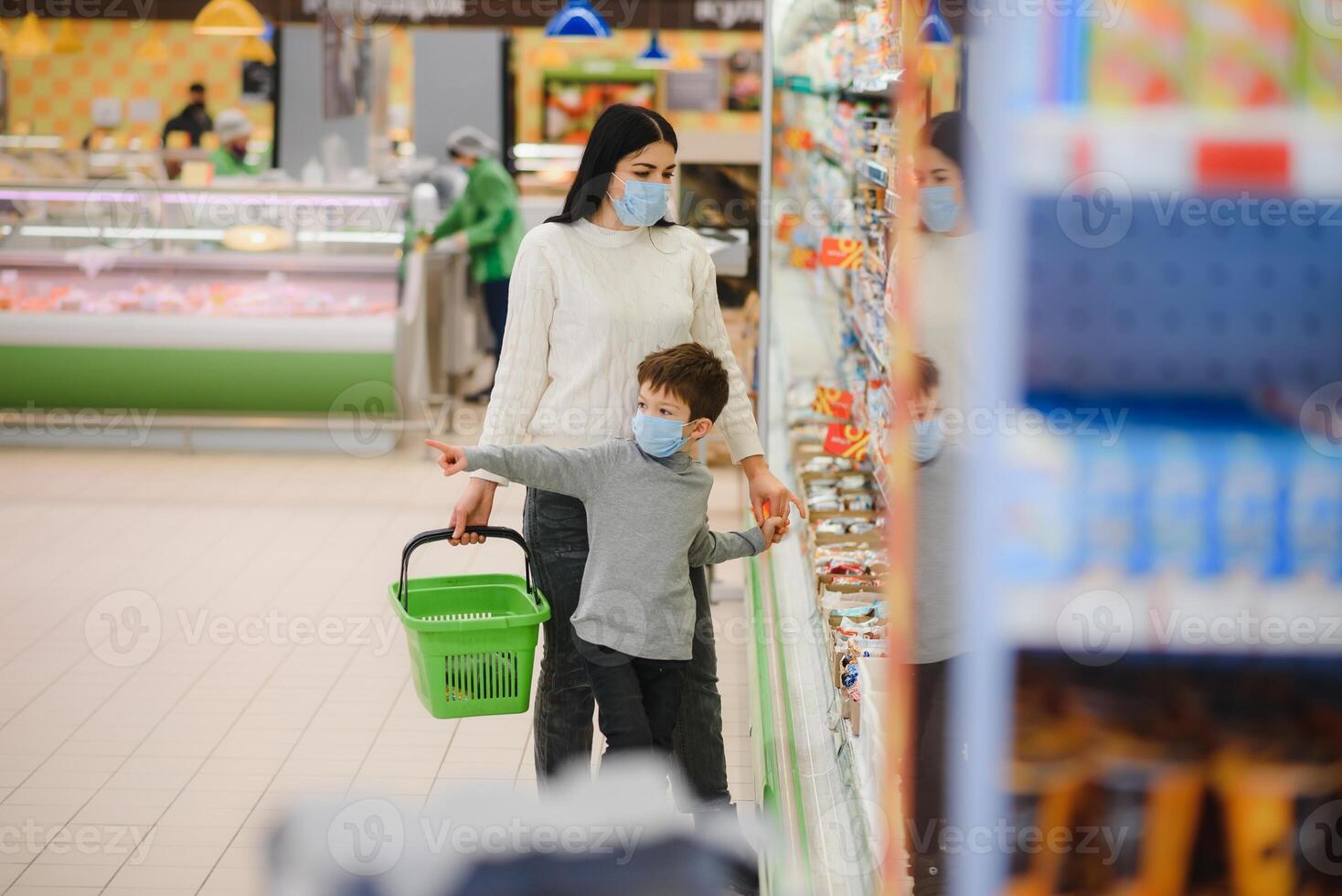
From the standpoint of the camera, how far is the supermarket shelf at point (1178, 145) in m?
1.35

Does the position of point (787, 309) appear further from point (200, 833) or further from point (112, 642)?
point (200, 833)

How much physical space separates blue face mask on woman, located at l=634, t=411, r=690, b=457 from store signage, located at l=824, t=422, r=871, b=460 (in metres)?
1.56

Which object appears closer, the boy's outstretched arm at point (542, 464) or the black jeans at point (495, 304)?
the boy's outstretched arm at point (542, 464)

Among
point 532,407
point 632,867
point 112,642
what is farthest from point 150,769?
point 632,867

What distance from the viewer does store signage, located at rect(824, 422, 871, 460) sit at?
4293mm

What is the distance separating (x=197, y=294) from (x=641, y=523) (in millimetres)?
5689

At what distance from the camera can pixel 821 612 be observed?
3746 millimetres

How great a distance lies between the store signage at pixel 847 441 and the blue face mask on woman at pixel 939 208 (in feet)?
8.83

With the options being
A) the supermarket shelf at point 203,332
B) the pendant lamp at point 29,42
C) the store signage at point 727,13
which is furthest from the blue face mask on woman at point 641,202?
the store signage at point 727,13

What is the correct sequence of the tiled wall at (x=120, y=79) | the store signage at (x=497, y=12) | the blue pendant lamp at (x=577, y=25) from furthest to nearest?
the tiled wall at (x=120, y=79)
the store signage at (x=497, y=12)
the blue pendant lamp at (x=577, y=25)

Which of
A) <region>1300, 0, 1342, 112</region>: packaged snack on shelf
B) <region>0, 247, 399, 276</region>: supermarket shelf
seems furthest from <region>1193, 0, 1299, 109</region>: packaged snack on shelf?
<region>0, 247, 399, 276</region>: supermarket shelf

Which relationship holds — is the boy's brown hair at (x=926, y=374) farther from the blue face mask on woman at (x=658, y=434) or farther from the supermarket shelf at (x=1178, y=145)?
the blue face mask on woman at (x=658, y=434)

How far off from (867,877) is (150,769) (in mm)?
2294

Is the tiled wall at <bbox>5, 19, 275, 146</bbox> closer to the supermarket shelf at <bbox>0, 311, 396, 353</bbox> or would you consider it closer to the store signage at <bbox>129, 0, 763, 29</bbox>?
the store signage at <bbox>129, 0, 763, 29</bbox>
